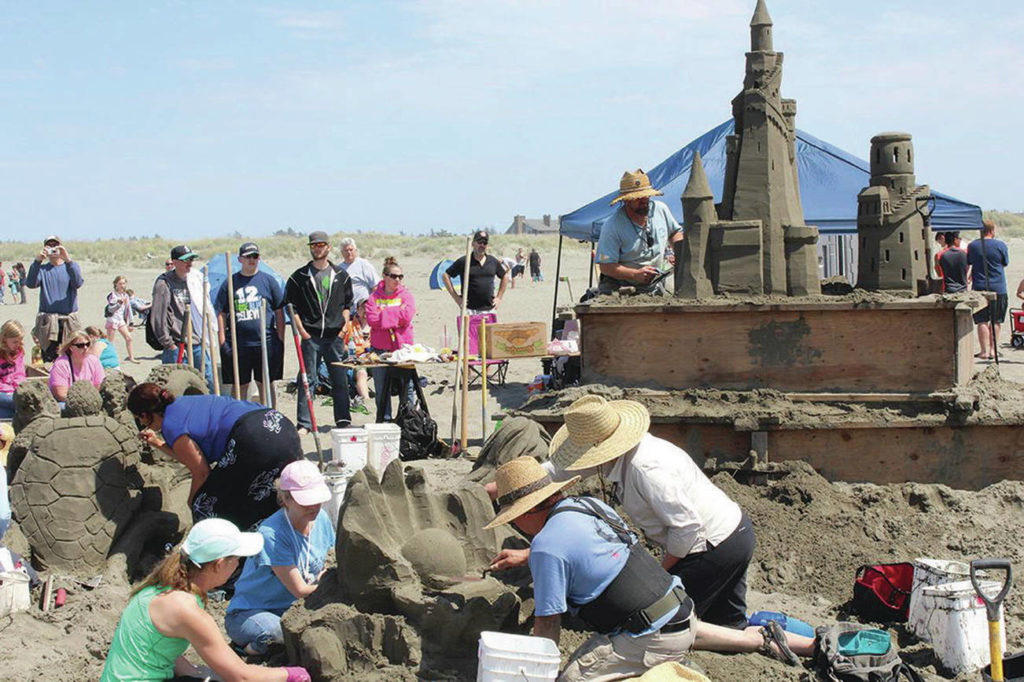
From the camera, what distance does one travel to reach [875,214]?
7.21 meters

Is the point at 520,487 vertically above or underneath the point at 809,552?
above

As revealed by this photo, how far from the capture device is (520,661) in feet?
12.8

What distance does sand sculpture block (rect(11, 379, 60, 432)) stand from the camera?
23.4 ft

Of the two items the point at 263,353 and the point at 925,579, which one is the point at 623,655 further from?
the point at 263,353

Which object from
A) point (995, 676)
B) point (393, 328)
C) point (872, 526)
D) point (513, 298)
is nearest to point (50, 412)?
point (393, 328)

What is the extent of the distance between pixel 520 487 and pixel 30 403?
14.0 ft

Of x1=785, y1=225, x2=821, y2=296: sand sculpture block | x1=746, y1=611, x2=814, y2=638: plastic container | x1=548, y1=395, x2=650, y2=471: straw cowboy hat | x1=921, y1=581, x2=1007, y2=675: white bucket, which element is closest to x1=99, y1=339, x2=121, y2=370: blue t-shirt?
x1=785, y1=225, x2=821, y2=296: sand sculpture block

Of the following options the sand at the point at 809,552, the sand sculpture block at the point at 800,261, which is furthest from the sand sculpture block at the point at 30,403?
the sand sculpture block at the point at 800,261

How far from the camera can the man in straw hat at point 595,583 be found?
3928 millimetres

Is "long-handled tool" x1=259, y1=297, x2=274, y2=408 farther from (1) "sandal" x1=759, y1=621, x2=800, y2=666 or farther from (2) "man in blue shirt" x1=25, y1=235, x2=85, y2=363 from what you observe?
(1) "sandal" x1=759, y1=621, x2=800, y2=666

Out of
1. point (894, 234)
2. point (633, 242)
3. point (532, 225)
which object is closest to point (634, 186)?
point (633, 242)

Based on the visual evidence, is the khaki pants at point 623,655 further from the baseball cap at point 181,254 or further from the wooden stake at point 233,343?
the baseball cap at point 181,254

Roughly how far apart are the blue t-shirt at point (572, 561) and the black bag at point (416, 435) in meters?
4.81

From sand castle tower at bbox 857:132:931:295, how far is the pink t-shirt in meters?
5.26
